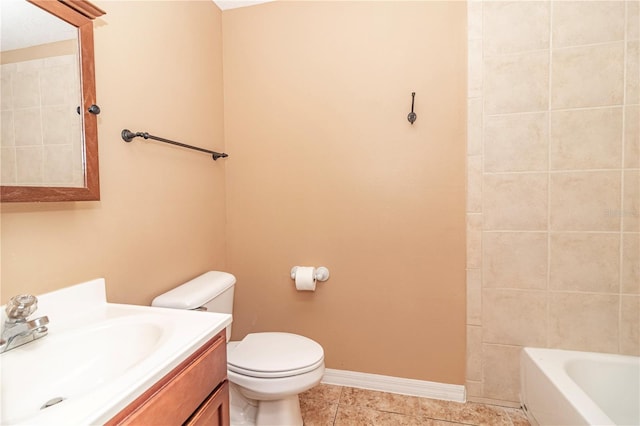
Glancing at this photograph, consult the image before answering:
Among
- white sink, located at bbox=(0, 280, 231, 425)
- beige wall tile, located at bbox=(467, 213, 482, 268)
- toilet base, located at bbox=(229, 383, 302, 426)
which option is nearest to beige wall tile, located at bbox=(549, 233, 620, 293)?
beige wall tile, located at bbox=(467, 213, 482, 268)

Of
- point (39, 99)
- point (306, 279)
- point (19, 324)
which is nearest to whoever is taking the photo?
point (19, 324)

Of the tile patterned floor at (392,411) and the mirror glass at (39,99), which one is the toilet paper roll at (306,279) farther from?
the mirror glass at (39,99)

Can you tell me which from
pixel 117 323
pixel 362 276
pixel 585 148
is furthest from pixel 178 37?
pixel 585 148

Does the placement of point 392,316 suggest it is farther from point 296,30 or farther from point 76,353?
point 296,30

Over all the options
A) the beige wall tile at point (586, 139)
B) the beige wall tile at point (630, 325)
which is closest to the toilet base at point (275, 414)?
the beige wall tile at point (630, 325)

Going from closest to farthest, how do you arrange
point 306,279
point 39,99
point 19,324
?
point 19,324 → point 39,99 → point 306,279

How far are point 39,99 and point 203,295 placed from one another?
913mm

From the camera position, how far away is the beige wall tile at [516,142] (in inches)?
60.3

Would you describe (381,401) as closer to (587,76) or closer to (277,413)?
(277,413)

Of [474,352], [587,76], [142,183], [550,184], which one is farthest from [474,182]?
[142,183]

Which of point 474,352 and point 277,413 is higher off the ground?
point 474,352

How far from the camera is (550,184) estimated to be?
1.53 metres

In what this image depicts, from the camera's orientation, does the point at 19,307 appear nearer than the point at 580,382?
Yes

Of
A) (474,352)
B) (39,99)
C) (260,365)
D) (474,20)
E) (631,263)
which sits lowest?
(474,352)
